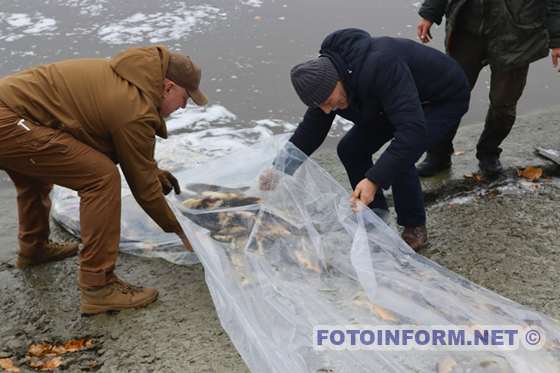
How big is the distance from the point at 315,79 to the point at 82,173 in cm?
106

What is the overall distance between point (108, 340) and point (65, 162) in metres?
0.78

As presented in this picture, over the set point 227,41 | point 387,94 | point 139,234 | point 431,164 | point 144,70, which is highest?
point 144,70

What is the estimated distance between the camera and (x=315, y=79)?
239 cm

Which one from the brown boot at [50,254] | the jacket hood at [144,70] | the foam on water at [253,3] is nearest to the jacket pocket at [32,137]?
the jacket hood at [144,70]

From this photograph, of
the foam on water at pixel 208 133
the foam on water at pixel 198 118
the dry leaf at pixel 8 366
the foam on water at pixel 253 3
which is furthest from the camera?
the foam on water at pixel 253 3

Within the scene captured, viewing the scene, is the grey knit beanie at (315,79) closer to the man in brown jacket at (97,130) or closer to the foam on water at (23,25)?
the man in brown jacket at (97,130)

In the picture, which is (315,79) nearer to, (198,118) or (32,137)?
(32,137)

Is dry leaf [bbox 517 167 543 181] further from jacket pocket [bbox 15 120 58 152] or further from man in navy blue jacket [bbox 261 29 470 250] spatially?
jacket pocket [bbox 15 120 58 152]

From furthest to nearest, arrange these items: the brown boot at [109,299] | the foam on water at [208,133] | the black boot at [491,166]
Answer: the foam on water at [208,133] < the black boot at [491,166] < the brown boot at [109,299]

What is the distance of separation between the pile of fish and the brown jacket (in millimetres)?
484

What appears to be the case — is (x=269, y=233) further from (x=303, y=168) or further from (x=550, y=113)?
(x=550, y=113)

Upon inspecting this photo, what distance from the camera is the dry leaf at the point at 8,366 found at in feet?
7.45

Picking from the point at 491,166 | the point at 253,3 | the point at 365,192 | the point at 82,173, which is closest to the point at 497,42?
the point at 491,166

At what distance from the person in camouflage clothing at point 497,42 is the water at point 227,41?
151cm
